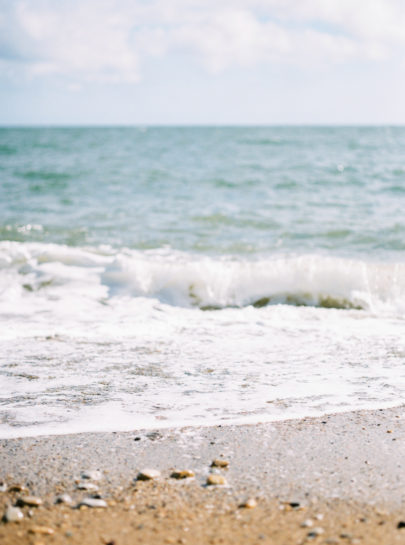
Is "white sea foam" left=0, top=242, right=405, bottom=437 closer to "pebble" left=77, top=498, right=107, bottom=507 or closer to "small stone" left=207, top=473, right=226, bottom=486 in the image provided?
"small stone" left=207, top=473, right=226, bottom=486

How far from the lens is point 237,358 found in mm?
4676

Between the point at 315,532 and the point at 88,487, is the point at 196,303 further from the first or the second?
the point at 315,532

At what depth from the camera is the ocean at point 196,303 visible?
3822mm

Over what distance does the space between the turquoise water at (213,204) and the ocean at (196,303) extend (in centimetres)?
7

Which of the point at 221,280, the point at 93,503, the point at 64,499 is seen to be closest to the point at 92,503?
the point at 93,503

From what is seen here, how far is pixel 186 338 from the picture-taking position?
5363 mm

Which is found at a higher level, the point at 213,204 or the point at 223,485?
the point at 213,204

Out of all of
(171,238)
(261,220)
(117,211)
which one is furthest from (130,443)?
(117,211)

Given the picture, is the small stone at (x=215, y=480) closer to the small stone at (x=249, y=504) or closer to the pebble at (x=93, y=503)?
the small stone at (x=249, y=504)

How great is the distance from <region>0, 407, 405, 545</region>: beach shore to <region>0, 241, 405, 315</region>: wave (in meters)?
3.84

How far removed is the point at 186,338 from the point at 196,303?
1.86m

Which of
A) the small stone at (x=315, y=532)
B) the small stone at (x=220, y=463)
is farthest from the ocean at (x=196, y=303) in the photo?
the small stone at (x=315, y=532)

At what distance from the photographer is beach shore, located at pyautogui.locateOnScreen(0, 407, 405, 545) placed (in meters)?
→ 2.32

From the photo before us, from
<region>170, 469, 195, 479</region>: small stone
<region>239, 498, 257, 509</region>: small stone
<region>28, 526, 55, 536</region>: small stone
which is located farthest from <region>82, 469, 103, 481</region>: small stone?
<region>239, 498, 257, 509</region>: small stone
